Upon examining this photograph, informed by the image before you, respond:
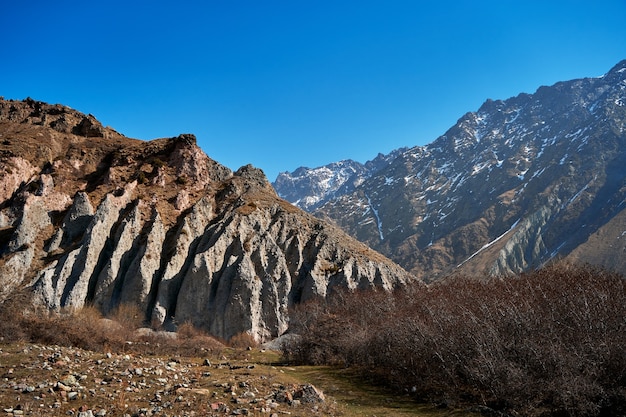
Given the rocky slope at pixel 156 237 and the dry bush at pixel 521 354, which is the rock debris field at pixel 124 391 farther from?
the rocky slope at pixel 156 237

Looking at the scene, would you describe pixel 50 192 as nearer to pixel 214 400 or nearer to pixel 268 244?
pixel 268 244

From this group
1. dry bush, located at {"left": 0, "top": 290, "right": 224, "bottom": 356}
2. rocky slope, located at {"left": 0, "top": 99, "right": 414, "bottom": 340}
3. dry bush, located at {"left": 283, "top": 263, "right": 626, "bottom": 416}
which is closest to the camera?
dry bush, located at {"left": 283, "top": 263, "right": 626, "bottom": 416}

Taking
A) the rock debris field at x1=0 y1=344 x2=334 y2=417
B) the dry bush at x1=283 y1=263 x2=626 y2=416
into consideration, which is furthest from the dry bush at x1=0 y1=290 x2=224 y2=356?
the dry bush at x1=283 y1=263 x2=626 y2=416

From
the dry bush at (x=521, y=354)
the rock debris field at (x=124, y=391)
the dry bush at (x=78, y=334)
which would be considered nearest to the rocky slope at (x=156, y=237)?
the dry bush at (x=78, y=334)

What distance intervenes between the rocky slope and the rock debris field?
36018 millimetres

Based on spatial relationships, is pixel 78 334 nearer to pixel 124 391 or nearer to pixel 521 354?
pixel 124 391

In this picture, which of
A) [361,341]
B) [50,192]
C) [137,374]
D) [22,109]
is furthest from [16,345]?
[22,109]

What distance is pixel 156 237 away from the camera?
61281 millimetres

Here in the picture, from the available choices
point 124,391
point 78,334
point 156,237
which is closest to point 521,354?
point 124,391

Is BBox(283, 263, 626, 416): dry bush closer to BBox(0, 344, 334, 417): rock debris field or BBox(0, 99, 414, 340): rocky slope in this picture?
BBox(0, 344, 334, 417): rock debris field

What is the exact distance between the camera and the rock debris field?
13.8m

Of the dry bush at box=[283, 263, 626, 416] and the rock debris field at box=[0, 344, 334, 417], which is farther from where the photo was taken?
the dry bush at box=[283, 263, 626, 416]

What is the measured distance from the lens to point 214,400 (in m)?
15.9

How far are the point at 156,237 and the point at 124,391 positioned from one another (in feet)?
160
